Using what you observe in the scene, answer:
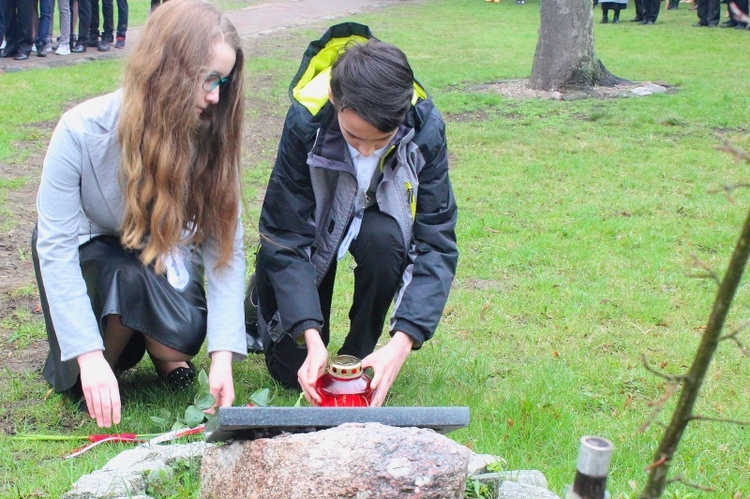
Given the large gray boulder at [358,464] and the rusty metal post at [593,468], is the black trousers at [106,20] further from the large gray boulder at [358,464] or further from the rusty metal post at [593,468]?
the rusty metal post at [593,468]

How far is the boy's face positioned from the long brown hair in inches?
12.7

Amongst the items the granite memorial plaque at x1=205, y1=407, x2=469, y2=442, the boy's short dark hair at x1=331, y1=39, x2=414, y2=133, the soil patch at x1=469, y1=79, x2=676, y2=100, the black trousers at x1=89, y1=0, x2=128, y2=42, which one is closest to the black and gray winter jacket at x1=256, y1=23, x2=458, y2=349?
the boy's short dark hair at x1=331, y1=39, x2=414, y2=133

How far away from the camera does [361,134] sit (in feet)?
8.38

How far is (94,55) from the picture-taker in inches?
427

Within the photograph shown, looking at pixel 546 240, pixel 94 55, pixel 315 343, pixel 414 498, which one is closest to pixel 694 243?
pixel 546 240

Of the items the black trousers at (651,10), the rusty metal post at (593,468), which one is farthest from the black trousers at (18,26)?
the black trousers at (651,10)

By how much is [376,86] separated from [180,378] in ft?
4.03

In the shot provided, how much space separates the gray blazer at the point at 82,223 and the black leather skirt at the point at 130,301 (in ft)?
0.29

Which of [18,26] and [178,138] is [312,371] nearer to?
[178,138]

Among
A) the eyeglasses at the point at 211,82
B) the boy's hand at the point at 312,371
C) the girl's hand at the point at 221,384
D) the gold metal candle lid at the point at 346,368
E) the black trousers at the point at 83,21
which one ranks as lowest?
the girl's hand at the point at 221,384

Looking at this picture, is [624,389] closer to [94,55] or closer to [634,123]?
[634,123]

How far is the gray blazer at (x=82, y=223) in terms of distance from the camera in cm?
242

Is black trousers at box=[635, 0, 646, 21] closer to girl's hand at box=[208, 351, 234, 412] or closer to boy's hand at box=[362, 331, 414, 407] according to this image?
boy's hand at box=[362, 331, 414, 407]

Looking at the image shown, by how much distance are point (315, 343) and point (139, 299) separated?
56cm
